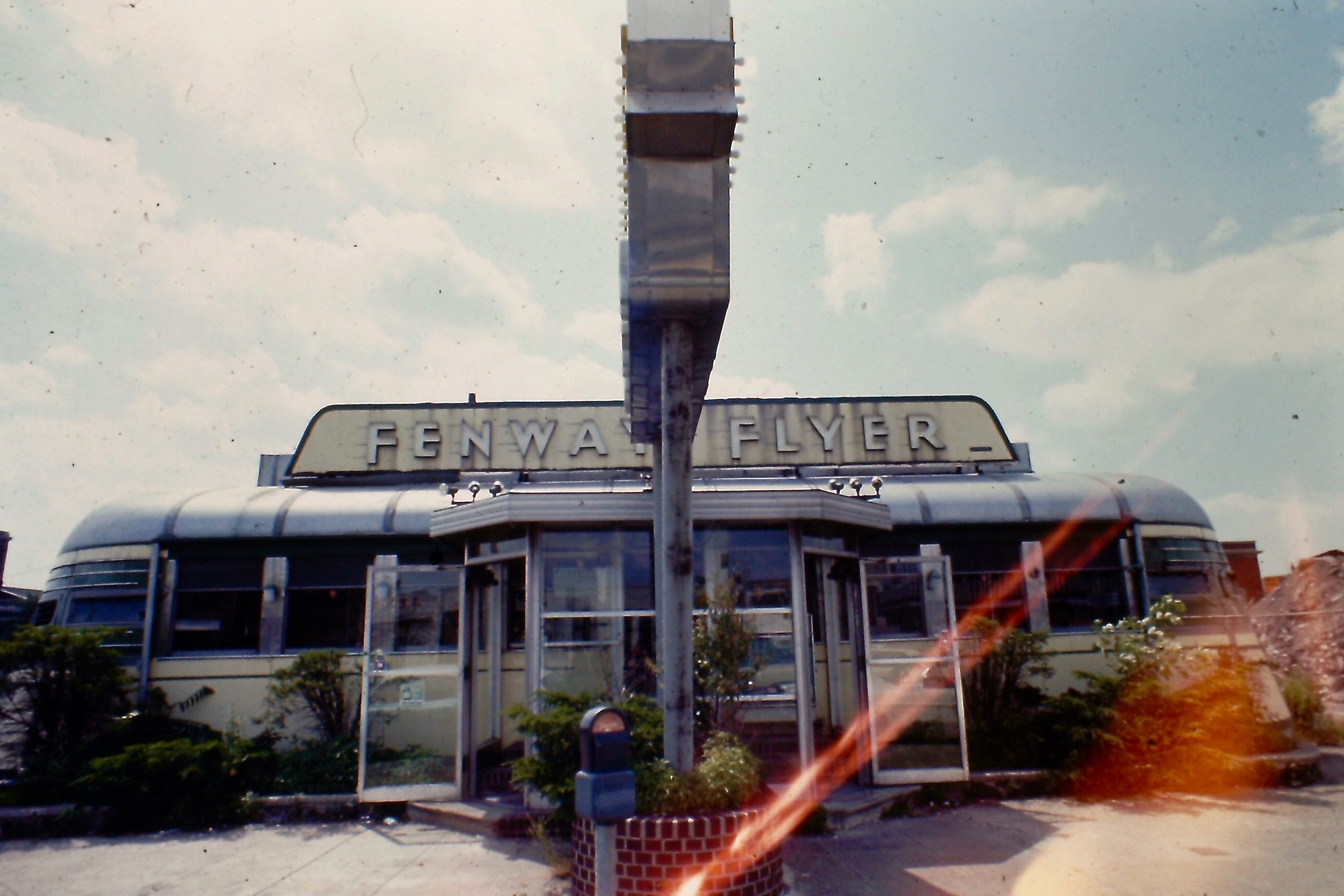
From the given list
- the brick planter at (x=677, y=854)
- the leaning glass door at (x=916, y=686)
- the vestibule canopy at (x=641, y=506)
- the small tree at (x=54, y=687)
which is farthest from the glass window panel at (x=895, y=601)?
the small tree at (x=54, y=687)

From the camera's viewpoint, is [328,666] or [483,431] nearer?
[328,666]

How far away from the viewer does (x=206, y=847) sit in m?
7.37

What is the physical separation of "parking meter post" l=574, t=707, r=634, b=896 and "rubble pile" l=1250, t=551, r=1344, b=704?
57.4 feet

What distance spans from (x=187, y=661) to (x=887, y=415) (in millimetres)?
11592

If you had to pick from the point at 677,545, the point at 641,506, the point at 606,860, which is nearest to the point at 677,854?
the point at 606,860

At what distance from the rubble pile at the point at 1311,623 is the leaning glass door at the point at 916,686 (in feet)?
37.9

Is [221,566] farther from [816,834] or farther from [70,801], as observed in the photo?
[816,834]

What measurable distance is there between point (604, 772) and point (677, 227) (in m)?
2.94

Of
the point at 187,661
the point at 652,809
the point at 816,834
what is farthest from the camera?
the point at 187,661

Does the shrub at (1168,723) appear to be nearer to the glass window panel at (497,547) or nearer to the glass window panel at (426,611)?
the glass window panel at (497,547)

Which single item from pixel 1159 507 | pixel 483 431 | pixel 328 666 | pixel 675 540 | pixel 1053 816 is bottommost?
pixel 1053 816

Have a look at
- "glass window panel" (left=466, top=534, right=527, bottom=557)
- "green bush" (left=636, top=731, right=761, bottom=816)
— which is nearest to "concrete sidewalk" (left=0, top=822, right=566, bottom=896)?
"green bush" (left=636, top=731, right=761, bottom=816)

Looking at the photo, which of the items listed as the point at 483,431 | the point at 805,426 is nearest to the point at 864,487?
the point at 805,426

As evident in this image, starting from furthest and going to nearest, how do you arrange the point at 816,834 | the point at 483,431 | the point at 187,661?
1. the point at 483,431
2. the point at 187,661
3. the point at 816,834
